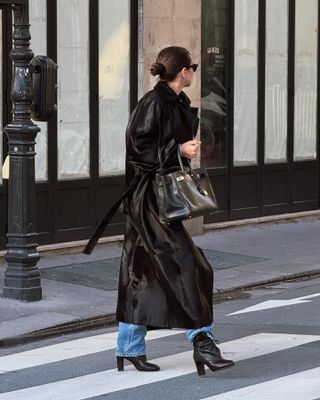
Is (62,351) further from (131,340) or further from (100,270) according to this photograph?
(100,270)

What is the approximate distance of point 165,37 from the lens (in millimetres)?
14375

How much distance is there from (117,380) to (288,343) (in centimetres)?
161

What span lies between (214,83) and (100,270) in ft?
12.8

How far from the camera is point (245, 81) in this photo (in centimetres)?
1595

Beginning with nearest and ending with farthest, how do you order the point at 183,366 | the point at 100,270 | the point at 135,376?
the point at 135,376 < the point at 183,366 < the point at 100,270

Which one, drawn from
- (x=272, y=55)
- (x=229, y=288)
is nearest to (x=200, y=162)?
(x=272, y=55)

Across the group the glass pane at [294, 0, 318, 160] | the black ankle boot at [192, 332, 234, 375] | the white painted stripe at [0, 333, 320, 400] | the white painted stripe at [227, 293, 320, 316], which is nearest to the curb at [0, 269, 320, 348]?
the white painted stripe at [227, 293, 320, 316]

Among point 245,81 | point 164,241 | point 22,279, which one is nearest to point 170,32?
point 245,81

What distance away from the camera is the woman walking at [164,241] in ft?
24.8

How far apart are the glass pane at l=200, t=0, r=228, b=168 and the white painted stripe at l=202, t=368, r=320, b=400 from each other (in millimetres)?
7936

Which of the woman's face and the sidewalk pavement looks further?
the sidewalk pavement

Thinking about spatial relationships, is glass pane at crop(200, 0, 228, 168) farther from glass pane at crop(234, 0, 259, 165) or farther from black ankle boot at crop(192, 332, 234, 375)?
black ankle boot at crop(192, 332, 234, 375)

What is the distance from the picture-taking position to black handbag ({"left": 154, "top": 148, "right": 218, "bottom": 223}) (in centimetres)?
742

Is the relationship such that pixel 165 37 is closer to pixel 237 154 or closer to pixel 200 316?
pixel 237 154
